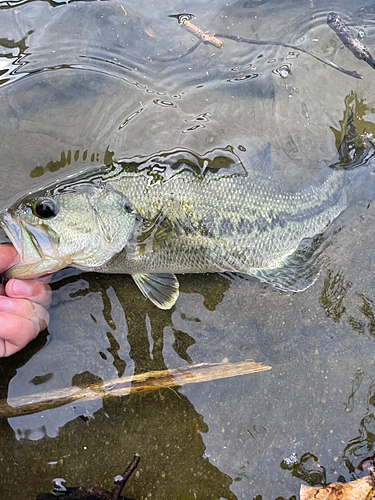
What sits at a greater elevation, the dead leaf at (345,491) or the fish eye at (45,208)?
the fish eye at (45,208)

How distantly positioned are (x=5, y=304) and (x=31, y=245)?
0.55m

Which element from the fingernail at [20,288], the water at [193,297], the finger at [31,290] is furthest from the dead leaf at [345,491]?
the fingernail at [20,288]

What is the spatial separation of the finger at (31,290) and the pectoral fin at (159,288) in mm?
823

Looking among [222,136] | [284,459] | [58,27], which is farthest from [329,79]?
[284,459]

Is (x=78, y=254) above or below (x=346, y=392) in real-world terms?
above

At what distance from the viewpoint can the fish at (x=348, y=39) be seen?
398 centimetres

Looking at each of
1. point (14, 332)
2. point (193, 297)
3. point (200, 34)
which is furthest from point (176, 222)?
point (200, 34)

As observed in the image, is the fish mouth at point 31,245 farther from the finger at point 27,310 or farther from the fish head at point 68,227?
the finger at point 27,310

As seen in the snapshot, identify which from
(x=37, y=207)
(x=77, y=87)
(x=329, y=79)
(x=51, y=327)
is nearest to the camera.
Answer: (x=37, y=207)

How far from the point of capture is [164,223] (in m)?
3.32

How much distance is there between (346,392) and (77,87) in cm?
395

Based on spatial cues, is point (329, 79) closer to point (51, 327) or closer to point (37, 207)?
point (37, 207)

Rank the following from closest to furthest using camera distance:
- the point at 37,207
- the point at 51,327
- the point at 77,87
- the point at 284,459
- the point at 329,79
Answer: the point at 37,207 → the point at 284,459 → the point at 51,327 → the point at 77,87 → the point at 329,79

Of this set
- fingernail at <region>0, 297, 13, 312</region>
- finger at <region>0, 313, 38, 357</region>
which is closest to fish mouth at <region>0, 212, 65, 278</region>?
fingernail at <region>0, 297, 13, 312</region>
